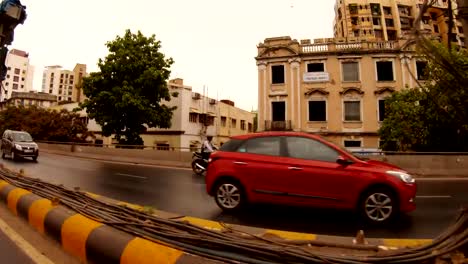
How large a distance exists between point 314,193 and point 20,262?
174 inches

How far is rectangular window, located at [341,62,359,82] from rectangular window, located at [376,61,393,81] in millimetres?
1896

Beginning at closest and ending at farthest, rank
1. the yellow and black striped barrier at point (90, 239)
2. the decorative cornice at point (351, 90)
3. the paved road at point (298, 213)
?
the yellow and black striped barrier at point (90, 239), the paved road at point (298, 213), the decorative cornice at point (351, 90)

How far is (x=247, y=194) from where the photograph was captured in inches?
249

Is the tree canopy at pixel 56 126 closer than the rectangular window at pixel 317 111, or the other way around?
the rectangular window at pixel 317 111

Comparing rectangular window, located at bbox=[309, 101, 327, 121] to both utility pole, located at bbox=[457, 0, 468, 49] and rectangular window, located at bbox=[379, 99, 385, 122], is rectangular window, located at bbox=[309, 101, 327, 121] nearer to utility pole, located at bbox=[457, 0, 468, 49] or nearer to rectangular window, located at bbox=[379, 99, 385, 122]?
rectangular window, located at bbox=[379, 99, 385, 122]

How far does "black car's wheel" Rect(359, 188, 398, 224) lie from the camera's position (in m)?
5.54

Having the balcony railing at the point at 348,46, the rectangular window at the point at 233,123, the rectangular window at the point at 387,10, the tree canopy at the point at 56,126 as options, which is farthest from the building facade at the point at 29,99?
the rectangular window at the point at 387,10

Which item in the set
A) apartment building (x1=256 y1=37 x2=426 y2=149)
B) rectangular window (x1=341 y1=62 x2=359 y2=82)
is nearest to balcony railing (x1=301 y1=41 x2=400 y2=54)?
apartment building (x1=256 y1=37 x2=426 y2=149)

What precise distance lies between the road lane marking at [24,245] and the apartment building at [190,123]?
2603 centimetres

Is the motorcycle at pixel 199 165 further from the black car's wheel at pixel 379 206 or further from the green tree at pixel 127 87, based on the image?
the green tree at pixel 127 87

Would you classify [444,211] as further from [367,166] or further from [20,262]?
[20,262]

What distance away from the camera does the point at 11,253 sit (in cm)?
373

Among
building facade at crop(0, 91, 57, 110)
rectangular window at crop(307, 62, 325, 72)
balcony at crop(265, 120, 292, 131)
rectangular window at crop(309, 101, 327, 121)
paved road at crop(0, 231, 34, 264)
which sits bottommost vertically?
paved road at crop(0, 231, 34, 264)

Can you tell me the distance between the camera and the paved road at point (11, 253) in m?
3.49
